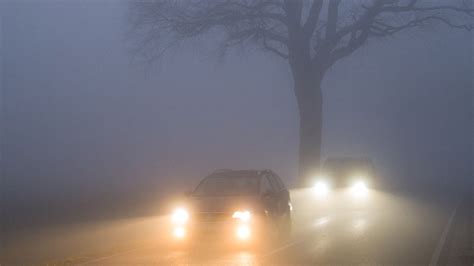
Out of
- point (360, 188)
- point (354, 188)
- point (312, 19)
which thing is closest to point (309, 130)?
point (354, 188)

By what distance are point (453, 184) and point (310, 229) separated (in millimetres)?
29779

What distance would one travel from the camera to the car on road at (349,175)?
36.1 metres

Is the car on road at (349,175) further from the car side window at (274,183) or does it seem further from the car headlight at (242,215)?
the car headlight at (242,215)

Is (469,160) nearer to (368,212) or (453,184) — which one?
(453,184)

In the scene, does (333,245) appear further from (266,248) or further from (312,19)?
(312,19)

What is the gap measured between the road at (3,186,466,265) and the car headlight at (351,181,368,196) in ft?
28.6

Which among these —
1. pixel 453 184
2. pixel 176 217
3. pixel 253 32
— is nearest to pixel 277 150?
pixel 453 184

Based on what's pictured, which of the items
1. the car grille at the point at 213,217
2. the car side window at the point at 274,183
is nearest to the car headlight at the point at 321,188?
the car side window at the point at 274,183

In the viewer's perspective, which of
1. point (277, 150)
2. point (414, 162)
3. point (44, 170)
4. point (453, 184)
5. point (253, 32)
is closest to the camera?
point (253, 32)

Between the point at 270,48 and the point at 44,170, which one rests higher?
the point at 270,48

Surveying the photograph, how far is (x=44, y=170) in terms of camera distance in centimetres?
4156

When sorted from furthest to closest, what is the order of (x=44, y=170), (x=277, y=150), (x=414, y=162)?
(x=414, y=162), (x=277, y=150), (x=44, y=170)

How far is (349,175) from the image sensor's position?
3644cm

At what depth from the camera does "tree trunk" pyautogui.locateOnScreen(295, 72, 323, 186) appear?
127 feet
